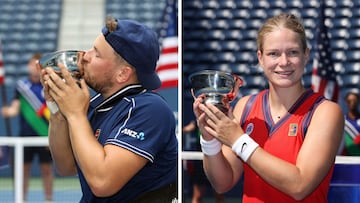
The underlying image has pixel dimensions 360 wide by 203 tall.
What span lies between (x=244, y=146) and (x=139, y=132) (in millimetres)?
295

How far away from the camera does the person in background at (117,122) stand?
194cm

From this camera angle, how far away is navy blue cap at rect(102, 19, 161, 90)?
2090 millimetres

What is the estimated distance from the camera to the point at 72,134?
1936 mm

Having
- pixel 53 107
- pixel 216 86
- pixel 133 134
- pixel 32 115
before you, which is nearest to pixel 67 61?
pixel 53 107

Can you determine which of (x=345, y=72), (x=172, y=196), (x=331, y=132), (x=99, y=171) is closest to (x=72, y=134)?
(x=99, y=171)

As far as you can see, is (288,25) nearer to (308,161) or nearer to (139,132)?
(308,161)

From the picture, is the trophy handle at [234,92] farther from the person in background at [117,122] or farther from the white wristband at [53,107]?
the white wristband at [53,107]

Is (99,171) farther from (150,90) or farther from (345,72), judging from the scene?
(345,72)

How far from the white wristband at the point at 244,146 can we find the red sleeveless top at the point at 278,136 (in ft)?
0.36

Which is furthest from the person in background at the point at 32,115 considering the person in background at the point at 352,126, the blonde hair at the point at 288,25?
the blonde hair at the point at 288,25

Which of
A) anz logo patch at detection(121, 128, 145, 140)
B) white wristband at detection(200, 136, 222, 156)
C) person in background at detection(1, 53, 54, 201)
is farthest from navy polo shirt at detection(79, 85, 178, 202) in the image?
person in background at detection(1, 53, 54, 201)

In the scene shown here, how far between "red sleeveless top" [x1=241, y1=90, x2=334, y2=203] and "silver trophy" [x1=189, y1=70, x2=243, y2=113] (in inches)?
3.6

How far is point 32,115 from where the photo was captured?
14.2ft

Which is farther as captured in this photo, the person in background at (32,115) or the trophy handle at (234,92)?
the person in background at (32,115)
